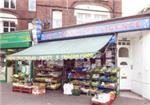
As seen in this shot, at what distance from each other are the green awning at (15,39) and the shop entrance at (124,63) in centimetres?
747

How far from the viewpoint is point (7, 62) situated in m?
26.1

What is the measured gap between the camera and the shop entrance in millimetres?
18375

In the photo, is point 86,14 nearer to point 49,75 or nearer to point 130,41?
point 49,75

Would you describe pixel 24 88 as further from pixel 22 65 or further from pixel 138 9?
pixel 138 9

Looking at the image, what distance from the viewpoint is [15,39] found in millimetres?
24812

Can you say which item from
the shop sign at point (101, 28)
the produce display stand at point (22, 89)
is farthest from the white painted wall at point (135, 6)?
the produce display stand at point (22, 89)

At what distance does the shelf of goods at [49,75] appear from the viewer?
1980cm

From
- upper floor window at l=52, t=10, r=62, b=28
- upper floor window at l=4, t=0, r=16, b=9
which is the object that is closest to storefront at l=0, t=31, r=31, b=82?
upper floor window at l=4, t=0, r=16, b=9

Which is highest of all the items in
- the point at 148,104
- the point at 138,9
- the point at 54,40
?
the point at 138,9

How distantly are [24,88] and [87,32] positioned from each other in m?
4.88

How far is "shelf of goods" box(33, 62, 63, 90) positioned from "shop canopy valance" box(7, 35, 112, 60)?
5.25ft

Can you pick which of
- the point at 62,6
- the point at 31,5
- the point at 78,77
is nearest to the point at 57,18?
the point at 62,6

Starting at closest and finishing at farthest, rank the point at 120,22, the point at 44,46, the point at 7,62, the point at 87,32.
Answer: the point at 120,22 → the point at 87,32 → the point at 44,46 → the point at 7,62

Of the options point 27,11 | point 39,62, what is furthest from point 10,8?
point 39,62
